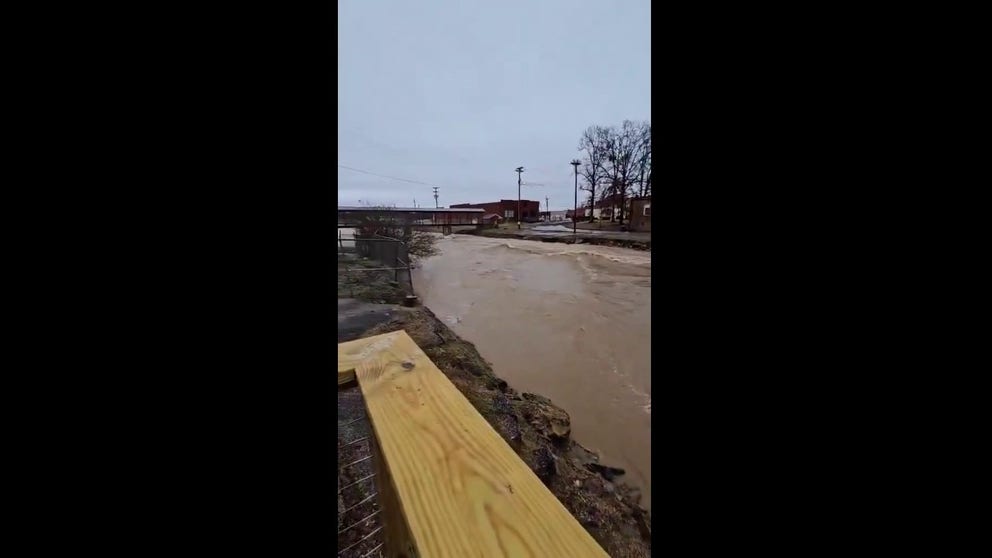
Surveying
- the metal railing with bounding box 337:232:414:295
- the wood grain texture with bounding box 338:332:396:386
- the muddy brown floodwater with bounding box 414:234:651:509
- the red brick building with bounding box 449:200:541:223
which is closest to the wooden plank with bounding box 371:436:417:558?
the wood grain texture with bounding box 338:332:396:386

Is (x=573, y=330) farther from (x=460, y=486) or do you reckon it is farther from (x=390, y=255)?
(x=460, y=486)

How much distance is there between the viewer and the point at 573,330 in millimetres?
5578

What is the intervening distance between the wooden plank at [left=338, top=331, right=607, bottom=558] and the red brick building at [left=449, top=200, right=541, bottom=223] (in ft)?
91.1

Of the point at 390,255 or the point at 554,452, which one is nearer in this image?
the point at 554,452

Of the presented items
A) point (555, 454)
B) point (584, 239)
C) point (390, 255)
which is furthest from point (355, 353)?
point (584, 239)

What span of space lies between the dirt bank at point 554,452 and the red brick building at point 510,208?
25.5 meters

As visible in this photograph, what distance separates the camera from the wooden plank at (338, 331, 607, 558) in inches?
22.2

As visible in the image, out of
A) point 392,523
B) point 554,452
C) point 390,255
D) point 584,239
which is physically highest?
point 584,239

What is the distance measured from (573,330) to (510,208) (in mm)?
24985

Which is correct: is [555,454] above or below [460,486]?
below

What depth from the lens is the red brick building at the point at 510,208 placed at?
96.1 ft

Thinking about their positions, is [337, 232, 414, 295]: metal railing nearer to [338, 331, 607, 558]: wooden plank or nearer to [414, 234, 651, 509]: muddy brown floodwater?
[414, 234, 651, 509]: muddy brown floodwater
